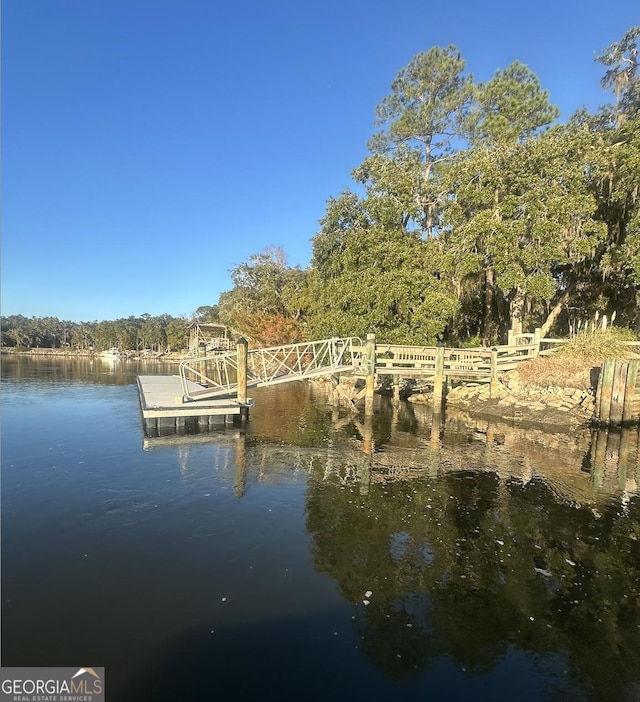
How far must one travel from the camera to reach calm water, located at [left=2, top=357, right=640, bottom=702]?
4.20 metres

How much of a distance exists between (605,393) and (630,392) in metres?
0.98

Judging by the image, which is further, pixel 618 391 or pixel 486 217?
pixel 486 217

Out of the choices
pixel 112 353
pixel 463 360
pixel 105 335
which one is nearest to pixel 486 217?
pixel 463 360

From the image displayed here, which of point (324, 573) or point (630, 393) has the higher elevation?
point (630, 393)

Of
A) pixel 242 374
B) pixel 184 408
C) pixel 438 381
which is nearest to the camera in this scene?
pixel 184 408

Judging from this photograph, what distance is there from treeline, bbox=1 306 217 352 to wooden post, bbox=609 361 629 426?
254 feet

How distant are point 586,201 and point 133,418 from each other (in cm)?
2180

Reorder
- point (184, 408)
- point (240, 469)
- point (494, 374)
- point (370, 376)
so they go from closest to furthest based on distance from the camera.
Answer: point (240, 469), point (184, 408), point (370, 376), point (494, 374)

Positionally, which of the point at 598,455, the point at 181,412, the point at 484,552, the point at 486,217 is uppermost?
the point at 486,217

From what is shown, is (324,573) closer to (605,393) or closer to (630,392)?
(605,393)

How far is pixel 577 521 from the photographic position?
7.73 metres

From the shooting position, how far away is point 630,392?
15648 mm

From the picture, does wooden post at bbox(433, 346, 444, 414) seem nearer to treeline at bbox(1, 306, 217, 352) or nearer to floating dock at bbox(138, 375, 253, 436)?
floating dock at bbox(138, 375, 253, 436)

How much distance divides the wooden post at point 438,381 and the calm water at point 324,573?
6.28 meters
